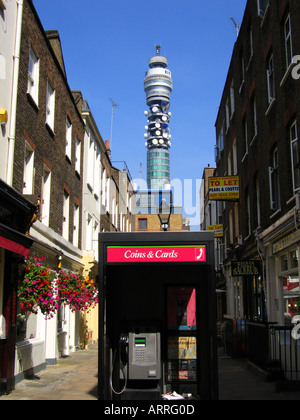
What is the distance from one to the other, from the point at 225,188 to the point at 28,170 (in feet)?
32.4

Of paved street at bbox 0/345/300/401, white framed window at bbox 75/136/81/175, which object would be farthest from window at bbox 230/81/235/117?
paved street at bbox 0/345/300/401

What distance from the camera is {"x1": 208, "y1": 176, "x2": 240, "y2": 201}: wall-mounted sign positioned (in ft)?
67.4

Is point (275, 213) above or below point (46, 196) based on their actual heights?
below

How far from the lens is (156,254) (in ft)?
23.4

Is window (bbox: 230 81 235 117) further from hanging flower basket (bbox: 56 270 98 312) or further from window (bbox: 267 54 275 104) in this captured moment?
hanging flower basket (bbox: 56 270 98 312)

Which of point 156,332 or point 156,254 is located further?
point 156,332

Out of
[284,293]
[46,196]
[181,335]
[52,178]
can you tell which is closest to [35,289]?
[181,335]

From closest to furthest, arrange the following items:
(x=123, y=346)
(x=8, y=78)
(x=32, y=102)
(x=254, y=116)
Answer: (x=123, y=346), (x=8, y=78), (x=32, y=102), (x=254, y=116)

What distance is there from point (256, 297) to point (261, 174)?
5268 millimetres

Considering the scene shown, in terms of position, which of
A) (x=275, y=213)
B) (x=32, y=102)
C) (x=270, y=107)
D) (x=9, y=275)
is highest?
(x=270, y=107)

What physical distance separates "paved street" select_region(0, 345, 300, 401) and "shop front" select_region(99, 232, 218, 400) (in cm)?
212

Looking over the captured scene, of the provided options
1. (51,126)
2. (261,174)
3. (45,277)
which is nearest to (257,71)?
(261,174)

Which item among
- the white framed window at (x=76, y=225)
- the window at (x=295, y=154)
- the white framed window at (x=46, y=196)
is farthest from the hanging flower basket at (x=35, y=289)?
the white framed window at (x=76, y=225)

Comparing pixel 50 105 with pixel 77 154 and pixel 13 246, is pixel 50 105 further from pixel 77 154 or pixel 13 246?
pixel 13 246
